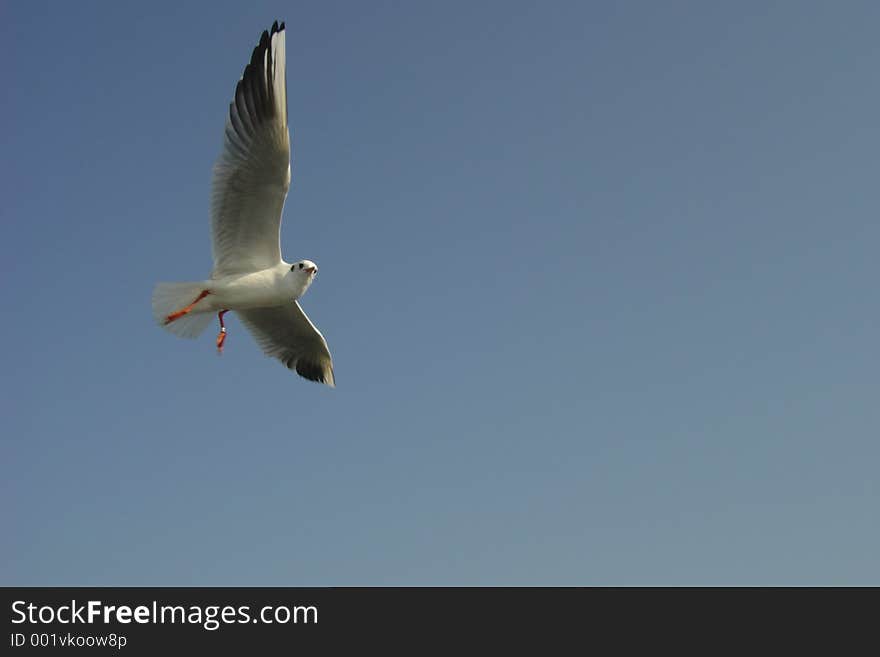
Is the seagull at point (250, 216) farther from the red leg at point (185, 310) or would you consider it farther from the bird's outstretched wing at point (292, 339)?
the bird's outstretched wing at point (292, 339)

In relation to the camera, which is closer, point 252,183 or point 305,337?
point 252,183

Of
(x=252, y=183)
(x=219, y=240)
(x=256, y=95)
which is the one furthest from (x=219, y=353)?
(x=256, y=95)

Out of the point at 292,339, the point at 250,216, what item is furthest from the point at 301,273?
the point at 292,339

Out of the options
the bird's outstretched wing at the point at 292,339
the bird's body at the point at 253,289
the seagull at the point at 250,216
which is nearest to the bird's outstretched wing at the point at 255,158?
the seagull at the point at 250,216

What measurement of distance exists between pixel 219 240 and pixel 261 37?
2.82 metres

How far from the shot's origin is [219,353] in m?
12.8

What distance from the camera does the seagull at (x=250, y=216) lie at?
36.9ft

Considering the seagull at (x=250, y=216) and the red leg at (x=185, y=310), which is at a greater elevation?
the seagull at (x=250, y=216)

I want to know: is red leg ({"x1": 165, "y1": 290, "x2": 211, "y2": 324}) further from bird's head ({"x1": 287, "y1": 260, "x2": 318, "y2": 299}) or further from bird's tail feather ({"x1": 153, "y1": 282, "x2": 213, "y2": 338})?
bird's head ({"x1": 287, "y1": 260, "x2": 318, "y2": 299})

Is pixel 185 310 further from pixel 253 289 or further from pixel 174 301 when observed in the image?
pixel 253 289

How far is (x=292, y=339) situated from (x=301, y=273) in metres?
2.74

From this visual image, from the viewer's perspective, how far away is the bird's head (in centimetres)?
1257

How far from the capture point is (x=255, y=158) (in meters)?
11.4
